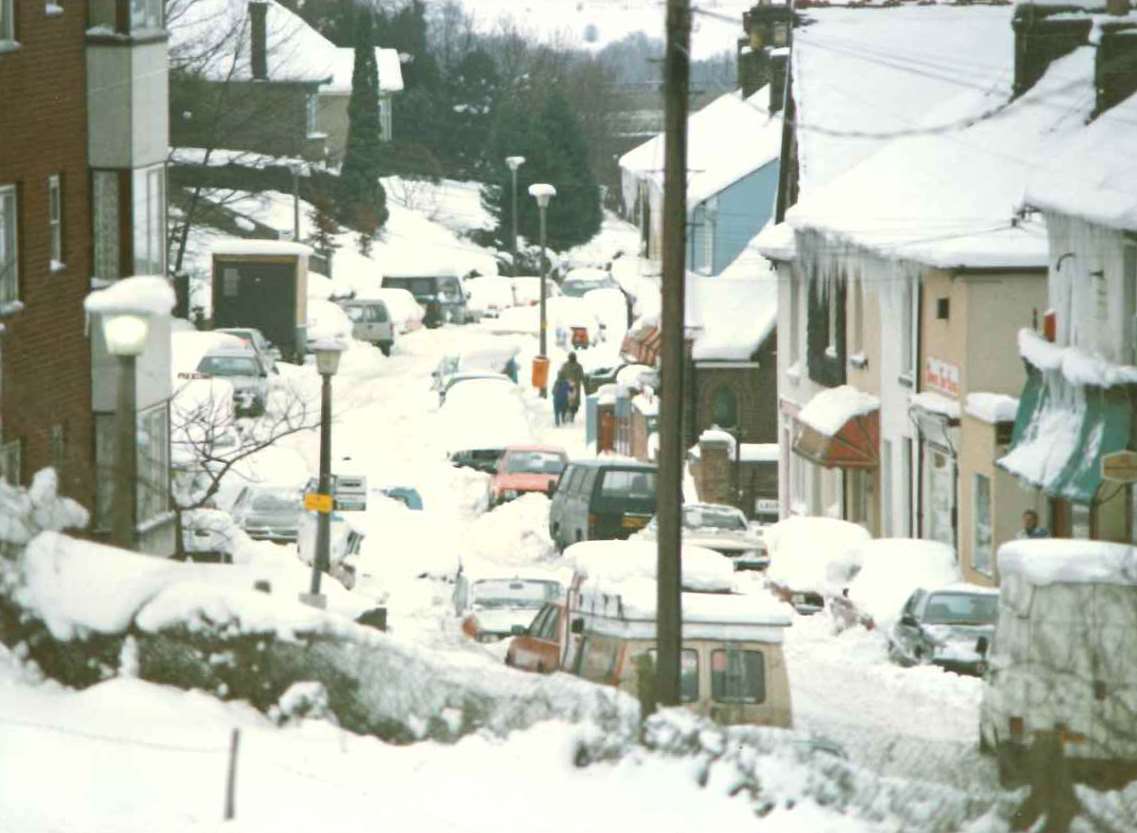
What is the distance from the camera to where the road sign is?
26766 millimetres

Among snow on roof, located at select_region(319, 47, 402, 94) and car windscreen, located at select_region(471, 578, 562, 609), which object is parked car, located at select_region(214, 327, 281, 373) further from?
snow on roof, located at select_region(319, 47, 402, 94)

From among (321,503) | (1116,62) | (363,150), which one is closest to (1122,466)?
(1116,62)

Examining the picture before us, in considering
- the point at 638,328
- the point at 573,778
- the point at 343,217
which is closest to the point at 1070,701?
the point at 573,778

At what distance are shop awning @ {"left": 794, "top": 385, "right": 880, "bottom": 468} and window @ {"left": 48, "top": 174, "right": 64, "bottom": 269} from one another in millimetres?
14817

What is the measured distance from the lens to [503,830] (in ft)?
46.2

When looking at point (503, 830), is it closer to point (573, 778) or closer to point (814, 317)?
point (573, 778)

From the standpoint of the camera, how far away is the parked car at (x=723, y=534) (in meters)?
33.8

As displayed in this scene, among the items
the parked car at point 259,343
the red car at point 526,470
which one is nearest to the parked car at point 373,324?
the parked car at point 259,343

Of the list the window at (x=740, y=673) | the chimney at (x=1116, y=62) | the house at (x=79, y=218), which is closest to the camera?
the window at (x=740, y=673)

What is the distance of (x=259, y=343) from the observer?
2395 inches

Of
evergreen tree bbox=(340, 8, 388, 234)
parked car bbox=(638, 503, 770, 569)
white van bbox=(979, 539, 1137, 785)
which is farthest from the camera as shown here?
evergreen tree bbox=(340, 8, 388, 234)

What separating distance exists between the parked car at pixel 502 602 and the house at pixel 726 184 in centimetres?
2529

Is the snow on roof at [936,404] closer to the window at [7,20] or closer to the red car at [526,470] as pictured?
the red car at [526,470]

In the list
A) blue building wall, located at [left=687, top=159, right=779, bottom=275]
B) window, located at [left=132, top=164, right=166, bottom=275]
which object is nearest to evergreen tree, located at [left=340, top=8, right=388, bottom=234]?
blue building wall, located at [left=687, top=159, right=779, bottom=275]
